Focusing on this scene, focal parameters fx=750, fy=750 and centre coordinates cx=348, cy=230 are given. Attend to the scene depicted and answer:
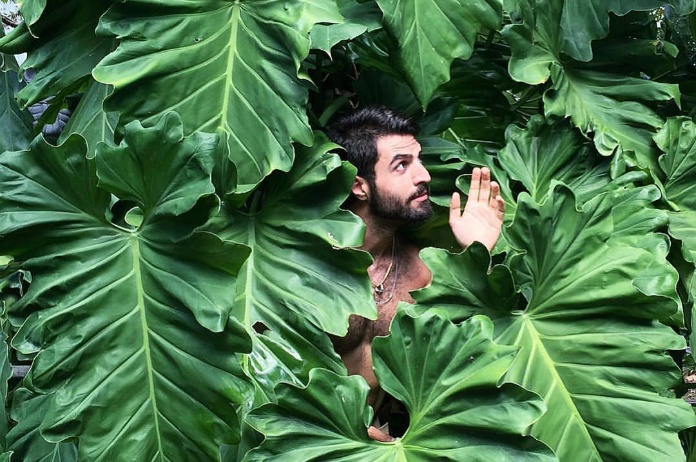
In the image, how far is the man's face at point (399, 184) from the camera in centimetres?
147

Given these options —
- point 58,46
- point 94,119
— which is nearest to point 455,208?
point 94,119

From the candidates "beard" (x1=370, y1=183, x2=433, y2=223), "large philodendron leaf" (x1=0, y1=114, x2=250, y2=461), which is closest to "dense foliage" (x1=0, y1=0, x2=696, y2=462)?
"large philodendron leaf" (x1=0, y1=114, x2=250, y2=461)

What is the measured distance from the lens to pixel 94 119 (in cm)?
155

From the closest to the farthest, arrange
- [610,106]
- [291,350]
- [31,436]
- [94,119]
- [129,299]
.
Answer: [129,299] → [291,350] → [31,436] → [94,119] → [610,106]

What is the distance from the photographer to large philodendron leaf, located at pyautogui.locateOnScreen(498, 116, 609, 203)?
1.62 m

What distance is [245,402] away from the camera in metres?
1.17

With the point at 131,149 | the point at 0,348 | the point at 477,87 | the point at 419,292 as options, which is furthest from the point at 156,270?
the point at 477,87

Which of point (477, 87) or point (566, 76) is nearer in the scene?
point (566, 76)

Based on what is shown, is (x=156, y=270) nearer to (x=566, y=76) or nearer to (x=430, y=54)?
(x=430, y=54)

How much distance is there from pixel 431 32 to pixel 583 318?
0.58 meters

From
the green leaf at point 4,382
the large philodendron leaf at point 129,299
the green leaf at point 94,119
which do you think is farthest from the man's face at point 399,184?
the green leaf at point 4,382

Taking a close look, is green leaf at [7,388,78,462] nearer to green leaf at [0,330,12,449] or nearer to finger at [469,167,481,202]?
green leaf at [0,330,12,449]

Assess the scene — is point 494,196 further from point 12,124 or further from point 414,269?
point 12,124

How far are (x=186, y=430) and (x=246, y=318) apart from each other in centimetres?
23
